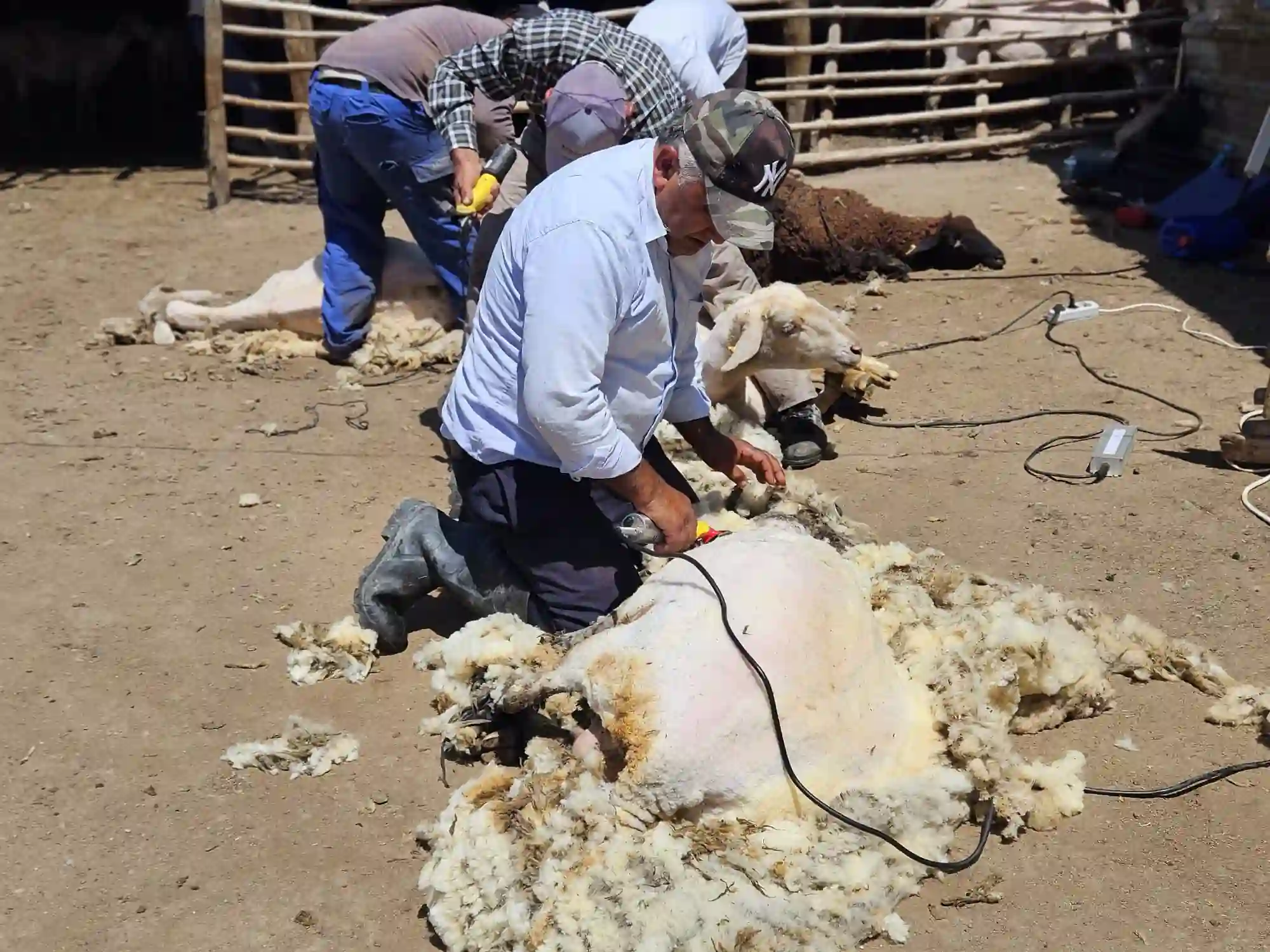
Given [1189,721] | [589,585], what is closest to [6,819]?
[589,585]

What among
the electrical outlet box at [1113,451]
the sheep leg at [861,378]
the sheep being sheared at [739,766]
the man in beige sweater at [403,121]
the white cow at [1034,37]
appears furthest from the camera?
the white cow at [1034,37]

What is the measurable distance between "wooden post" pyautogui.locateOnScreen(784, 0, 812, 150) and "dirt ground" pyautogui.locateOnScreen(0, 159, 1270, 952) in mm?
3148

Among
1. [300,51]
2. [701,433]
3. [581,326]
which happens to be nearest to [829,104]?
[300,51]

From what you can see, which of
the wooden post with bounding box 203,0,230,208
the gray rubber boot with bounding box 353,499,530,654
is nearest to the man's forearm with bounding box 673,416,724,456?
the gray rubber boot with bounding box 353,499,530,654

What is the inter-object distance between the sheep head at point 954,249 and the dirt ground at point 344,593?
0.26 metres

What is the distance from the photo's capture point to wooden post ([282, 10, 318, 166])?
351 inches

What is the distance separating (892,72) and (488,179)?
6235 mm

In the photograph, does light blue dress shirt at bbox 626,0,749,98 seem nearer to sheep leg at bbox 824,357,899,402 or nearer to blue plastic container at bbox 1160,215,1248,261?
sheep leg at bbox 824,357,899,402

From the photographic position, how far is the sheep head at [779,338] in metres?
4.43

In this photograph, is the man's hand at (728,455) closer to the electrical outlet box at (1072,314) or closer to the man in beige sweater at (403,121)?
the man in beige sweater at (403,121)

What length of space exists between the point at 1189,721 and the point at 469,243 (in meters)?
3.74

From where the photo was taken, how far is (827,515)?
3.85m

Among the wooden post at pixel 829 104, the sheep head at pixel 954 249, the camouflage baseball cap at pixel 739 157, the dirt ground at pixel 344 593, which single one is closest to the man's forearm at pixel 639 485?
the camouflage baseball cap at pixel 739 157

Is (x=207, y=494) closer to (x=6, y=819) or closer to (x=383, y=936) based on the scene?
(x=6, y=819)
